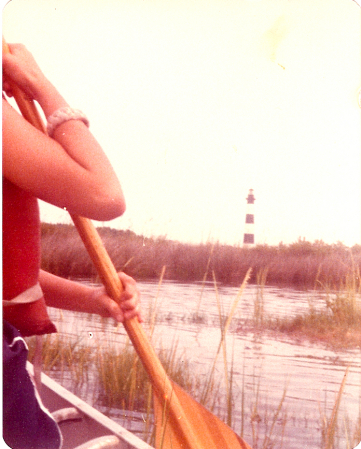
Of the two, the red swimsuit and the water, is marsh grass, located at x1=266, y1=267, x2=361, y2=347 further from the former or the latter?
the red swimsuit

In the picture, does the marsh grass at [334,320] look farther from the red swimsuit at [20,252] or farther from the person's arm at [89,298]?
the red swimsuit at [20,252]

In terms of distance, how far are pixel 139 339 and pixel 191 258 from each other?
8.5 inches

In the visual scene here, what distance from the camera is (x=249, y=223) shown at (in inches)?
47.1

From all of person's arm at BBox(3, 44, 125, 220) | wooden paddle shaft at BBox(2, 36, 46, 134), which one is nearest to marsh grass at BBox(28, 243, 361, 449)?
person's arm at BBox(3, 44, 125, 220)

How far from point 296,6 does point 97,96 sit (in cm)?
50

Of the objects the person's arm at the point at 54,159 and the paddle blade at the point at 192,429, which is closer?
the person's arm at the point at 54,159

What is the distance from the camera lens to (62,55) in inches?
46.5

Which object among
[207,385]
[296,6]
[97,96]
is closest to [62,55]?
[97,96]

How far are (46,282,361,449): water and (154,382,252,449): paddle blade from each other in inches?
1.1

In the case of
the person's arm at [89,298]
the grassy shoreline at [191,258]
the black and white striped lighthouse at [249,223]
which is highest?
the black and white striped lighthouse at [249,223]

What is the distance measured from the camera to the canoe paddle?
1.17 metres

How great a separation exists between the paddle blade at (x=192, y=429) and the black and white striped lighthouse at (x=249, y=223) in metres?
0.37

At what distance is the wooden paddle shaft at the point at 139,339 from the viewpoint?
3.84 ft

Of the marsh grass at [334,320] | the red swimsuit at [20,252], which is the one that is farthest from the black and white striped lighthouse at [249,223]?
the red swimsuit at [20,252]
